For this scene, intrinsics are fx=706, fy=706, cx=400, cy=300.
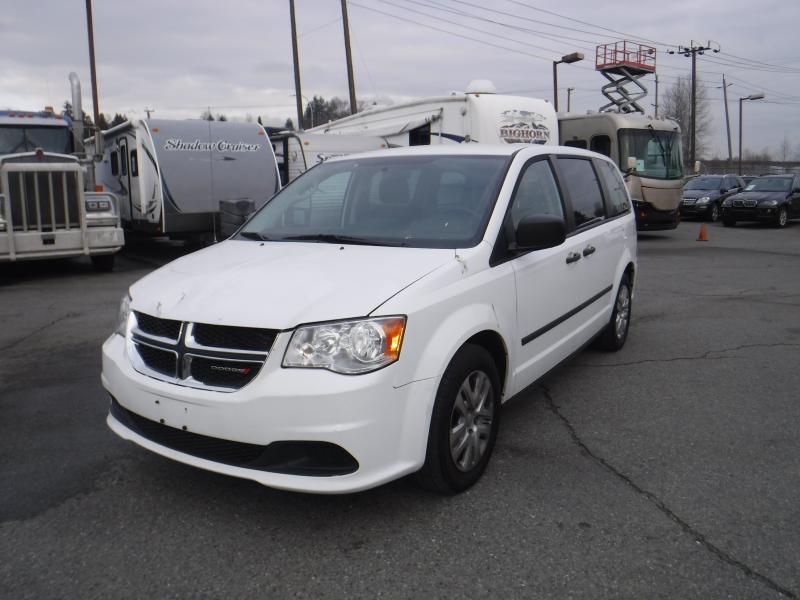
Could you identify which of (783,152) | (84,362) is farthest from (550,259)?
(783,152)

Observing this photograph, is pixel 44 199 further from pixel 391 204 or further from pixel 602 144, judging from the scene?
pixel 602 144

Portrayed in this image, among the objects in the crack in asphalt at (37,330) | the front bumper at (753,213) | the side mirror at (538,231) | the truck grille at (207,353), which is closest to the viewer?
the truck grille at (207,353)

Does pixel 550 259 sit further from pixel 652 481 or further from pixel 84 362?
pixel 84 362

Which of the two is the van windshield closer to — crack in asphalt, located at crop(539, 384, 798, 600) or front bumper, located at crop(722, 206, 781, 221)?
crack in asphalt, located at crop(539, 384, 798, 600)

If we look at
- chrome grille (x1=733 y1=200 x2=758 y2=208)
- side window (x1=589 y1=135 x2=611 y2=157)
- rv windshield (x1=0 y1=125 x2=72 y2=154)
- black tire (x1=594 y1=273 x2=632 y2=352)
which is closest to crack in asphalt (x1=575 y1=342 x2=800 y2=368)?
black tire (x1=594 y1=273 x2=632 y2=352)

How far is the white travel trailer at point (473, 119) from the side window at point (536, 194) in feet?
27.5

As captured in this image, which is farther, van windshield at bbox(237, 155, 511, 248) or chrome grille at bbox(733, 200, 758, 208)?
chrome grille at bbox(733, 200, 758, 208)

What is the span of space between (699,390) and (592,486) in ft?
6.68

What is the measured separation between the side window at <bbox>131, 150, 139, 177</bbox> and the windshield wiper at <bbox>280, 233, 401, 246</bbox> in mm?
9873

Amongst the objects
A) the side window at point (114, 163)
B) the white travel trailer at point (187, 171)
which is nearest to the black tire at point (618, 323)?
the white travel trailer at point (187, 171)

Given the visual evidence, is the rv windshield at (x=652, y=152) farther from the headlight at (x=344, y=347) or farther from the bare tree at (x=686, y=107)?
the bare tree at (x=686, y=107)

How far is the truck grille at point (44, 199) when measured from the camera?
10.4 meters

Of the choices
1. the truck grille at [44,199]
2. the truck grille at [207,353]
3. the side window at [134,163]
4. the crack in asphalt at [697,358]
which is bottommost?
the crack in asphalt at [697,358]

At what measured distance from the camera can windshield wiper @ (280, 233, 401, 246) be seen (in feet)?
12.7
